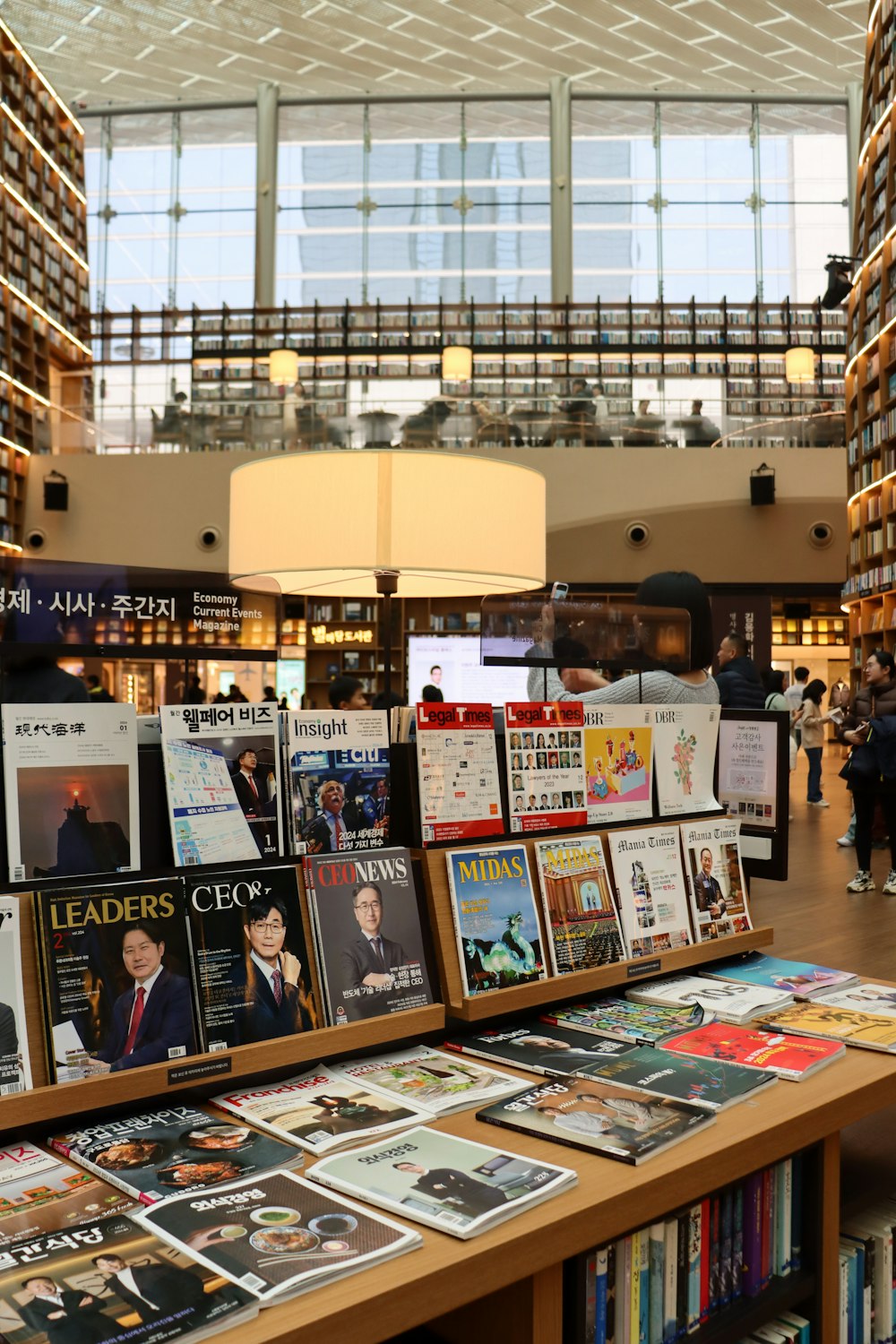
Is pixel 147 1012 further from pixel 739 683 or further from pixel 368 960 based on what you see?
pixel 739 683

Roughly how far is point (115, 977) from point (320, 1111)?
314mm

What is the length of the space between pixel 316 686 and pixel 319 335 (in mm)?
6162

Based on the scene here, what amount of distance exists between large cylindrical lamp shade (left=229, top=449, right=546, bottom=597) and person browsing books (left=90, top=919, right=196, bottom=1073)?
734 millimetres

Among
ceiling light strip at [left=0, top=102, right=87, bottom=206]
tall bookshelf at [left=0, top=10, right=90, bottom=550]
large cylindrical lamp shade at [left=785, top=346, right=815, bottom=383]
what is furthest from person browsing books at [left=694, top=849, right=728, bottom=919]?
ceiling light strip at [left=0, top=102, right=87, bottom=206]

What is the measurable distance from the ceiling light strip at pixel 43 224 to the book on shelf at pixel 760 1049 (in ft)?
47.2

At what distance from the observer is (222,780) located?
1532mm

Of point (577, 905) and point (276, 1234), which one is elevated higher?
point (577, 905)

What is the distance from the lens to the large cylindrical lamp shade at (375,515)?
201 cm

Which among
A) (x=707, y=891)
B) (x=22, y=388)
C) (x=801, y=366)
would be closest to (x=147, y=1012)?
(x=707, y=891)

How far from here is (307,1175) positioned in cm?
124

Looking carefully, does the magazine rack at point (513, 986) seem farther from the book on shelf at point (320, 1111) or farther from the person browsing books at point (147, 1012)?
the person browsing books at point (147, 1012)

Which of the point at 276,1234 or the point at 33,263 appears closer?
the point at 276,1234

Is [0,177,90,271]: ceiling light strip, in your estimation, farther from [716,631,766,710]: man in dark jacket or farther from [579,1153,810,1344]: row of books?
[579,1153,810,1344]: row of books

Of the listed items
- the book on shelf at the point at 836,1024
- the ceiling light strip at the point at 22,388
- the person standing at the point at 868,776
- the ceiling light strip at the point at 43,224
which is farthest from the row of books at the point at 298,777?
the ceiling light strip at the point at 43,224
